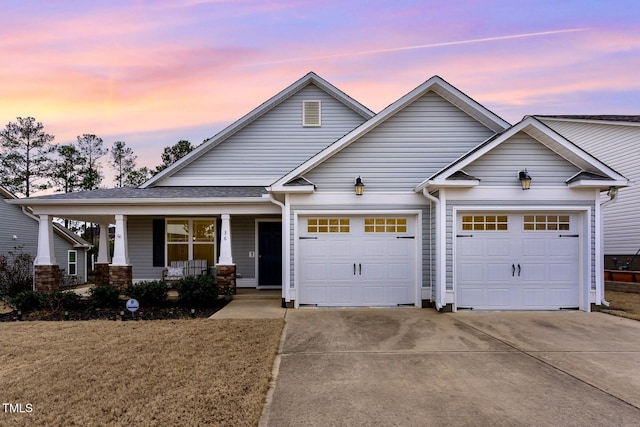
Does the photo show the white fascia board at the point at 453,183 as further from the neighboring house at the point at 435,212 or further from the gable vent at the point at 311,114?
the gable vent at the point at 311,114

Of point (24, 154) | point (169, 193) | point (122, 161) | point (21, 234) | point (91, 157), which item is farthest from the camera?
point (122, 161)

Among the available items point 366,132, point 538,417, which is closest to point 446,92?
point 366,132

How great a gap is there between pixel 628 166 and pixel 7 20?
2086cm

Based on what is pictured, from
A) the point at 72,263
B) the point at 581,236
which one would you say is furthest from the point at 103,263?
the point at 581,236

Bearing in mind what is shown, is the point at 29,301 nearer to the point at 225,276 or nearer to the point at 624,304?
the point at 225,276

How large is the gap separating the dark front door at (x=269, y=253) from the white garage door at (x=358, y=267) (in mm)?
3463

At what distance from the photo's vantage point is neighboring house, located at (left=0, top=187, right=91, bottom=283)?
16734mm

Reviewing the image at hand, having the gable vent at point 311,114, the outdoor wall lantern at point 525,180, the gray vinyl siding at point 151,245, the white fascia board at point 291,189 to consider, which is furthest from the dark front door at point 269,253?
the outdoor wall lantern at point 525,180

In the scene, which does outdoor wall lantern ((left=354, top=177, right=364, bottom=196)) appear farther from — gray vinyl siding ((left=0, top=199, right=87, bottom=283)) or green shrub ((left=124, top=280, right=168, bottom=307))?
gray vinyl siding ((left=0, top=199, right=87, bottom=283))

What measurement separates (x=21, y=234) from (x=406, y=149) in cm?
1818

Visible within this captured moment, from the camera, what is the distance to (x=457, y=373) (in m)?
4.83

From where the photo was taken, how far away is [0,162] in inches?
1045

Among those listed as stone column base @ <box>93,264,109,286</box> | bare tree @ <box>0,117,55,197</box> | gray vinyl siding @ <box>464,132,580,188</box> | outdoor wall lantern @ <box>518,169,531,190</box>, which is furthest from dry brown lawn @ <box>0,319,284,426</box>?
bare tree @ <box>0,117,55,197</box>

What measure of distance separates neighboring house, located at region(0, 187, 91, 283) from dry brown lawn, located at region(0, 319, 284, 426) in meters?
9.89
